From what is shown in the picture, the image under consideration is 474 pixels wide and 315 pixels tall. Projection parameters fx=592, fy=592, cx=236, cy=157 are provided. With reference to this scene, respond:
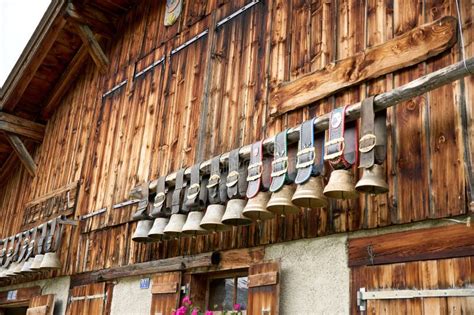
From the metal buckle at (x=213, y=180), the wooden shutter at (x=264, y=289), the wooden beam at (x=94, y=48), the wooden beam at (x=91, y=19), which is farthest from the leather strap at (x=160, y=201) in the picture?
the wooden beam at (x=91, y=19)

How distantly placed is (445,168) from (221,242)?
2370 mm

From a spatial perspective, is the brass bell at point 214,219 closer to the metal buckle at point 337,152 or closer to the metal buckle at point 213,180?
the metal buckle at point 213,180

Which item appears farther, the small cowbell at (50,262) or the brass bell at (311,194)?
the small cowbell at (50,262)

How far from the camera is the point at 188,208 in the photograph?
5.50 meters

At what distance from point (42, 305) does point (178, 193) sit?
12.1 feet

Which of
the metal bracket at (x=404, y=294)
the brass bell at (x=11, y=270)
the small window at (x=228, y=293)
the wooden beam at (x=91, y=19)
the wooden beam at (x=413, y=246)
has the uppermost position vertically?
the wooden beam at (x=91, y=19)

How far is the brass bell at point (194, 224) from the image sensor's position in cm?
528

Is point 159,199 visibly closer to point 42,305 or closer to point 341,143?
point 341,143

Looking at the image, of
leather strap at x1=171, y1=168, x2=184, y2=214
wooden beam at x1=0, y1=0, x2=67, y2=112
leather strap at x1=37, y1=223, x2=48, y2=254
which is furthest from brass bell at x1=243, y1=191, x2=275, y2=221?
wooden beam at x1=0, y1=0, x2=67, y2=112

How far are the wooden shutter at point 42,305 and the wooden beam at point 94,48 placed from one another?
351 cm

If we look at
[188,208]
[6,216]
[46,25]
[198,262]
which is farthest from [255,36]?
[6,216]

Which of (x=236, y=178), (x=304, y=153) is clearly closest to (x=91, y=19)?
(x=236, y=178)

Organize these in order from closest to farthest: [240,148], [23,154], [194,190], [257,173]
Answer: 1. [257,173]
2. [240,148]
3. [194,190]
4. [23,154]

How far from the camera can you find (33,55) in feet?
32.4
